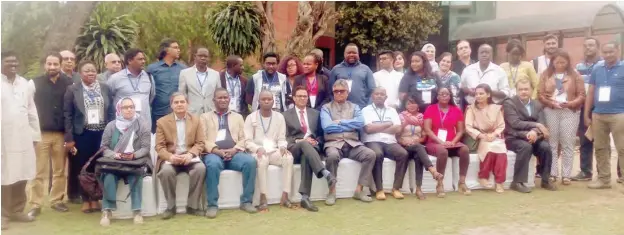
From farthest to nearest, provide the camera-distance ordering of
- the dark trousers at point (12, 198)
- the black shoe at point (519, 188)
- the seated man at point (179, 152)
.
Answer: the black shoe at point (519, 188)
the seated man at point (179, 152)
the dark trousers at point (12, 198)

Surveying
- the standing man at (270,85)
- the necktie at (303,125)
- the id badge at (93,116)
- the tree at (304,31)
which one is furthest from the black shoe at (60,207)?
the tree at (304,31)

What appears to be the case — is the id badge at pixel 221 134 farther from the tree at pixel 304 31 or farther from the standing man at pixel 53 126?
the tree at pixel 304 31

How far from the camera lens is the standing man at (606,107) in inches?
281

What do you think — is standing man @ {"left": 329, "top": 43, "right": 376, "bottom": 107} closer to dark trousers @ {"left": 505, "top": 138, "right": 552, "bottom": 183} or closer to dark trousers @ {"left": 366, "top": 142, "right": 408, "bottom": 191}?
dark trousers @ {"left": 366, "top": 142, "right": 408, "bottom": 191}

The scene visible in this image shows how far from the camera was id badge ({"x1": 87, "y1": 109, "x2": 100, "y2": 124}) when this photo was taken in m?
6.20

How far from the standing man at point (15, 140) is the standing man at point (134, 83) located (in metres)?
0.96

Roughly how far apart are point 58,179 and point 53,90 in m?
0.91

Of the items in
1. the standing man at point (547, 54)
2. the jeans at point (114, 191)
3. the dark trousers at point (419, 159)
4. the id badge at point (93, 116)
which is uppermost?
the standing man at point (547, 54)

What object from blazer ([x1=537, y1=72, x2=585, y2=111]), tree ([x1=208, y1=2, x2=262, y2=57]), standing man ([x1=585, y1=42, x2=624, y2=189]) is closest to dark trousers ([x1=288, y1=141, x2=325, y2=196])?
blazer ([x1=537, y1=72, x2=585, y2=111])

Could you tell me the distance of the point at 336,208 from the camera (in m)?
6.34

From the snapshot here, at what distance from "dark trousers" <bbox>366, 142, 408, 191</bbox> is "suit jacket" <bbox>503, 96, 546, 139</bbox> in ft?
4.78

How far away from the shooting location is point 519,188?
721cm

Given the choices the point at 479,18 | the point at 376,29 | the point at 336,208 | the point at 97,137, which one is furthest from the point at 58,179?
the point at 479,18

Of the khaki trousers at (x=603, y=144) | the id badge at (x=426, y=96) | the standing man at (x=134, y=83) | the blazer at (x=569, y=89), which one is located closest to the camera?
the standing man at (x=134, y=83)
